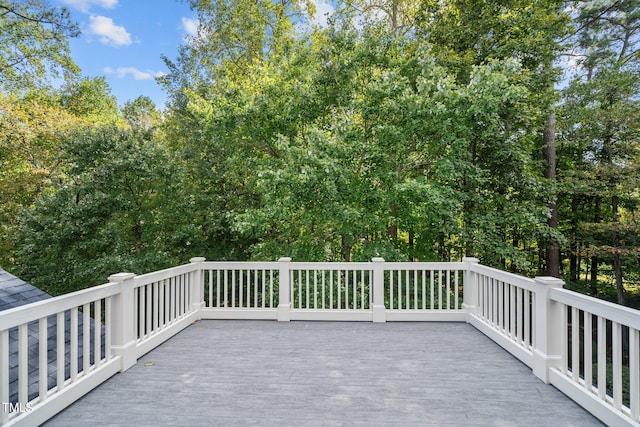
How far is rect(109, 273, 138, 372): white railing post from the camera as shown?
9.50 ft

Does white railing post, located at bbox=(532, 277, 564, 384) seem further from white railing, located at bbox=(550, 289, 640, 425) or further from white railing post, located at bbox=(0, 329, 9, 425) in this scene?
white railing post, located at bbox=(0, 329, 9, 425)

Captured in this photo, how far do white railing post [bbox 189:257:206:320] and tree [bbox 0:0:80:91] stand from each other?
10120 millimetres

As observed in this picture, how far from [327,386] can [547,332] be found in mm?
1932

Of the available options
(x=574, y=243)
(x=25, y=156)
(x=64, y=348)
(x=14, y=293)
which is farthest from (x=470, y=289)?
(x=25, y=156)

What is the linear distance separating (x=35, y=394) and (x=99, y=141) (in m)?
7.22

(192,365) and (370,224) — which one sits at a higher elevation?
(370,224)

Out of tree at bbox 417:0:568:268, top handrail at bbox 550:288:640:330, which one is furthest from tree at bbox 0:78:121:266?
top handrail at bbox 550:288:640:330

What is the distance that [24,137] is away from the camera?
375 inches

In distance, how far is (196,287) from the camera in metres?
4.55

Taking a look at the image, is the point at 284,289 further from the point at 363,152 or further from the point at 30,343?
the point at 363,152

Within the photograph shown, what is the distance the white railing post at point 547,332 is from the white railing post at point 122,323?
3.68 metres

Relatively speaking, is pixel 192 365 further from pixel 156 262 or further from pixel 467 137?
pixel 467 137

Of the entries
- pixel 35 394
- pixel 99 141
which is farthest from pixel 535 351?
pixel 99 141

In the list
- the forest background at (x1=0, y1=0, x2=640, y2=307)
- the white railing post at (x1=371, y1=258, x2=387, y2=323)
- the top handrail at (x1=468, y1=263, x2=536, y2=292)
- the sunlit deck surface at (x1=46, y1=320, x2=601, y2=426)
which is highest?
the forest background at (x1=0, y1=0, x2=640, y2=307)
